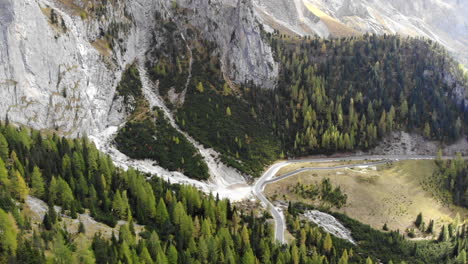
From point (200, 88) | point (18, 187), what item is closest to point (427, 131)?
point (200, 88)

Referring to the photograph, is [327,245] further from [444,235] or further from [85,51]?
[85,51]

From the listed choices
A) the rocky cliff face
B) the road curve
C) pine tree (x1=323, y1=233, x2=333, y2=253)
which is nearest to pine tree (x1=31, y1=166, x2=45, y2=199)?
the rocky cliff face

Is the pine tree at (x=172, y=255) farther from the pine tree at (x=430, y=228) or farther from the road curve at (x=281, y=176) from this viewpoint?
the pine tree at (x=430, y=228)

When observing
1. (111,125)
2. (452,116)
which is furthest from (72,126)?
(452,116)

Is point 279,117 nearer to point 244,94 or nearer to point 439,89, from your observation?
point 244,94

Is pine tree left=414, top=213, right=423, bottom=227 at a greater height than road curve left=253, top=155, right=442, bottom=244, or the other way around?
road curve left=253, top=155, right=442, bottom=244

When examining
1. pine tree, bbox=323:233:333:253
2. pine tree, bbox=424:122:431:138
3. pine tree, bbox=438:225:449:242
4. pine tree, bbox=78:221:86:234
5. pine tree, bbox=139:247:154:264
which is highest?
pine tree, bbox=424:122:431:138

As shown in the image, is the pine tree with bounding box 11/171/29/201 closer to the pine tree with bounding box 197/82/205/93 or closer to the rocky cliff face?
the rocky cliff face
